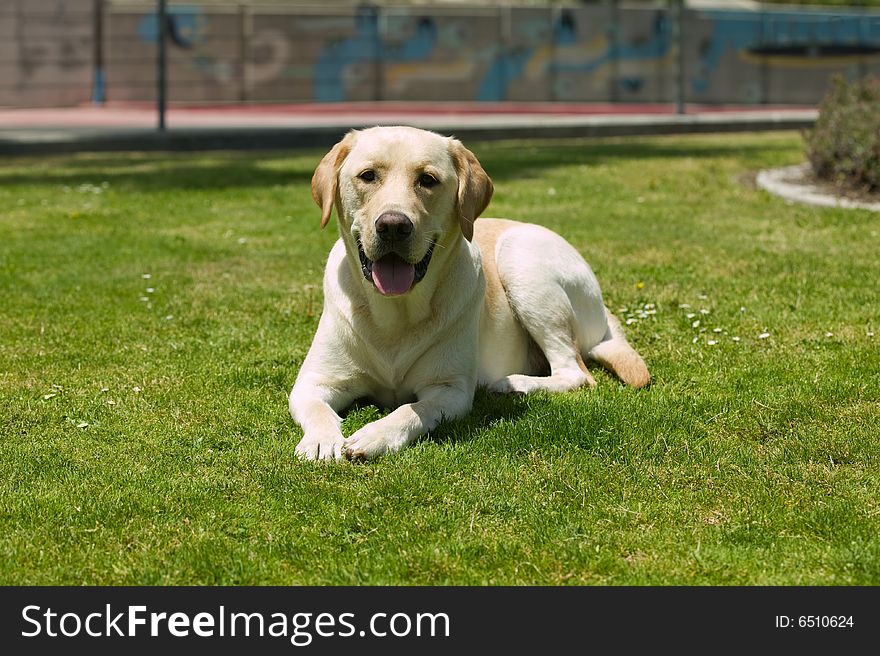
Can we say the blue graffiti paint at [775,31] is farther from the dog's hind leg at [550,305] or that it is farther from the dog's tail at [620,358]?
the dog's hind leg at [550,305]

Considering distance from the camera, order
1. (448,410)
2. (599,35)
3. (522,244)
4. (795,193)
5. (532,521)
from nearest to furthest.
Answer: (532,521)
(448,410)
(522,244)
(795,193)
(599,35)

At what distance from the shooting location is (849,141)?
41.0 feet

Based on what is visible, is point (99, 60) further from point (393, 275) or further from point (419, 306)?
point (393, 275)

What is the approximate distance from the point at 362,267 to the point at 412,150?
22.4 inches

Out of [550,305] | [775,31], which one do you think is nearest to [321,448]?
[550,305]

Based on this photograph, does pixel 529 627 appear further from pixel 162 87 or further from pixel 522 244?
pixel 162 87

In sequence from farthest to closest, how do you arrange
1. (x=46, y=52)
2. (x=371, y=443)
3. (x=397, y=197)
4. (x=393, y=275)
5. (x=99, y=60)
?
(x=99, y=60) < (x=46, y=52) < (x=393, y=275) < (x=397, y=197) < (x=371, y=443)

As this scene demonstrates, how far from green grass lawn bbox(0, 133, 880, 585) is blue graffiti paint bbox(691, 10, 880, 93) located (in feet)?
85.4

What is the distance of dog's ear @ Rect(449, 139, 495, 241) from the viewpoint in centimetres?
512

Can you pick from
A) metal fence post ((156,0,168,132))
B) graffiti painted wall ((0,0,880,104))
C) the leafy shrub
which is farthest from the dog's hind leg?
graffiti painted wall ((0,0,880,104))

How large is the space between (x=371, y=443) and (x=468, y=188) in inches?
50.5

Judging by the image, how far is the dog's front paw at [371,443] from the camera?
465 centimetres

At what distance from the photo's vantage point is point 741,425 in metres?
5.21

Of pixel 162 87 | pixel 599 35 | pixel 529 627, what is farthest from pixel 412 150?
pixel 599 35
